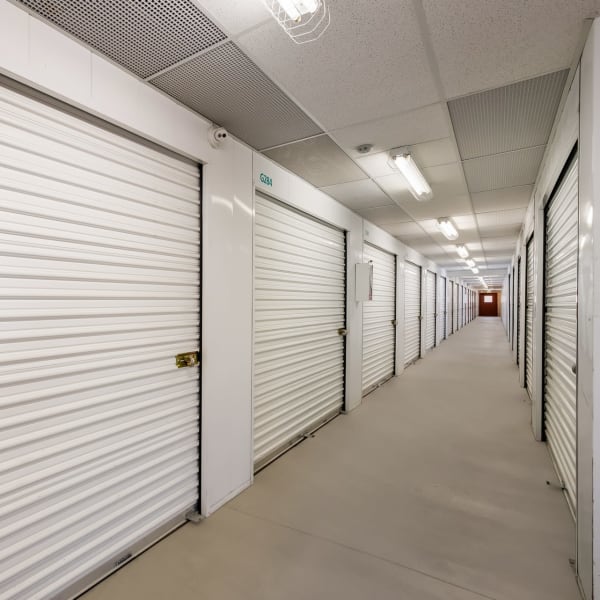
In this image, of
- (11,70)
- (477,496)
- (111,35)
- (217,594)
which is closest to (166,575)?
(217,594)

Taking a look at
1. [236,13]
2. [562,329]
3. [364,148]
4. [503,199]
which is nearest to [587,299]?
[562,329]

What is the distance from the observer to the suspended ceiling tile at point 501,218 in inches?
199

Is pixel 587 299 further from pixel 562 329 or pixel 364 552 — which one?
pixel 364 552

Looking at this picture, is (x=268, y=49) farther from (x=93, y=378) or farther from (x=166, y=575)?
(x=166, y=575)

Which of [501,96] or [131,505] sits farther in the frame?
[501,96]

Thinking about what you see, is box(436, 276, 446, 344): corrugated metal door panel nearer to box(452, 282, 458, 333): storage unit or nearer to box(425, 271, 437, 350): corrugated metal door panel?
box(425, 271, 437, 350): corrugated metal door panel

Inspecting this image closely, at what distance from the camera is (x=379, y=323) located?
6.24 m

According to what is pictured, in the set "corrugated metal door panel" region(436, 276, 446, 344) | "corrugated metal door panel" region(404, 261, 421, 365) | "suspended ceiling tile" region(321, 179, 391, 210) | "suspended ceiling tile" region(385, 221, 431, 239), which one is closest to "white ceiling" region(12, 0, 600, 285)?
"suspended ceiling tile" region(321, 179, 391, 210)

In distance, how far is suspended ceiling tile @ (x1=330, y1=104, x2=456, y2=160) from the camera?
2418 mm

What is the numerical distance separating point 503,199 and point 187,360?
430 centimetres

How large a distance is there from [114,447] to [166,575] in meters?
0.75

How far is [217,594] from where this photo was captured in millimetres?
1782

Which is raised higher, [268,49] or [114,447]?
[268,49]

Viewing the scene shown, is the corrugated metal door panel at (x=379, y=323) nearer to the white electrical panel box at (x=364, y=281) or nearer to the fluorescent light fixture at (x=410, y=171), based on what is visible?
the white electrical panel box at (x=364, y=281)
